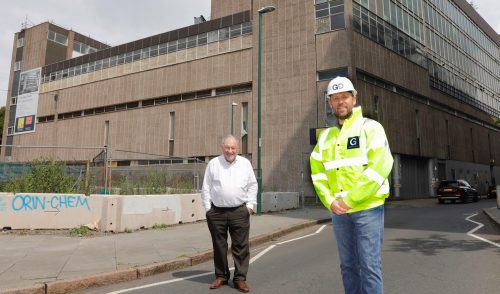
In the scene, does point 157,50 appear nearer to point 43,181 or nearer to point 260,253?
point 43,181

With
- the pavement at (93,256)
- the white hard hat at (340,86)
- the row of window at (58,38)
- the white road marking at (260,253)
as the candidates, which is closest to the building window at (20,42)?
the row of window at (58,38)

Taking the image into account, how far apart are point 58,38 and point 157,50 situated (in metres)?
21.3

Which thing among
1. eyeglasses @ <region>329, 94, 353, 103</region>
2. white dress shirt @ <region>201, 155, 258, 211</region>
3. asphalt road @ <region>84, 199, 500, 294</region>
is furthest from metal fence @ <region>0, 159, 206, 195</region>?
eyeglasses @ <region>329, 94, 353, 103</region>

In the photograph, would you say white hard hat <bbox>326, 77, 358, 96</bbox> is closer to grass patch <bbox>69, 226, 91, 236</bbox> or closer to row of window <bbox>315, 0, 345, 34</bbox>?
grass patch <bbox>69, 226, 91, 236</bbox>

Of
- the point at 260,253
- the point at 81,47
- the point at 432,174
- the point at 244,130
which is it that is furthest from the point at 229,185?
the point at 81,47

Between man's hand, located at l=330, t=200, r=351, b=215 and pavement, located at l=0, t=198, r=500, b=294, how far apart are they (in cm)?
401

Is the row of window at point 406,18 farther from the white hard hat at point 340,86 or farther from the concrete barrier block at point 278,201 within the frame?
the white hard hat at point 340,86

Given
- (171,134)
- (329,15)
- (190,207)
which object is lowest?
(190,207)

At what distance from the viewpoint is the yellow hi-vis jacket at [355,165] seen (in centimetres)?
276

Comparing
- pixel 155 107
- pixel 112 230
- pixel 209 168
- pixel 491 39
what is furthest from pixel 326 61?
pixel 491 39

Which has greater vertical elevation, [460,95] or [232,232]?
[460,95]

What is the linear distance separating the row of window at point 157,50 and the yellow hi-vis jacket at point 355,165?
103 feet

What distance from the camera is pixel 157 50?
3888cm

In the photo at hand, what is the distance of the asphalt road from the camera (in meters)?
5.01
